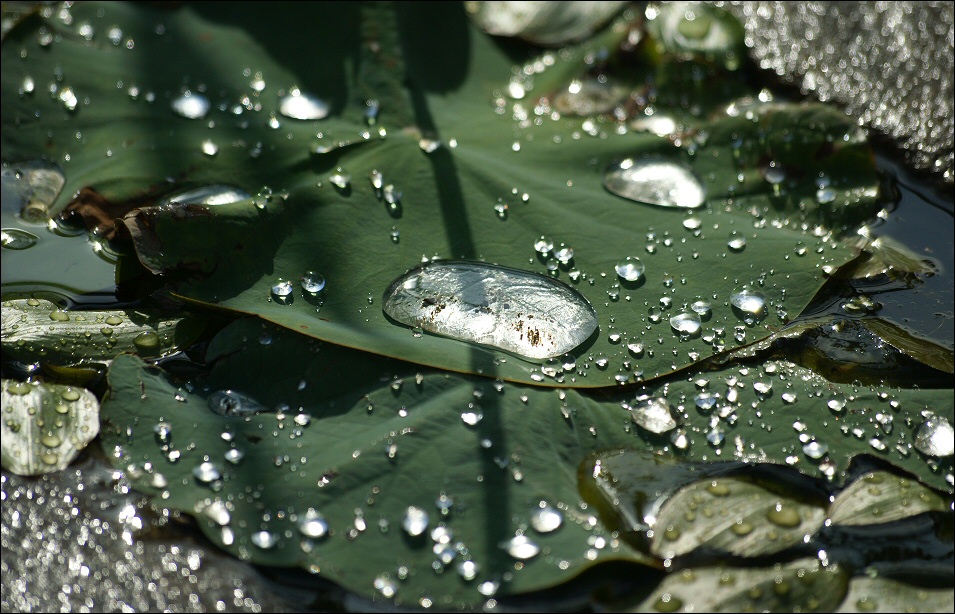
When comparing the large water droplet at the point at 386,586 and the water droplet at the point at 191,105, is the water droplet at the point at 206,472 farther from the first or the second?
the water droplet at the point at 191,105

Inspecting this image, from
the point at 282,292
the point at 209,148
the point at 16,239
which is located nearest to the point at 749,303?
the point at 282,292

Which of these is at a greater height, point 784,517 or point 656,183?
point 656,183

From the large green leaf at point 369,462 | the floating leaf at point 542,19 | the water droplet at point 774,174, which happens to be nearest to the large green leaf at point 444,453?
the large green leaf at point 369,462

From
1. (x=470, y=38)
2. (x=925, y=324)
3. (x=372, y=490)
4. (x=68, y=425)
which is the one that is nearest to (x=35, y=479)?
(x=68, y=425)

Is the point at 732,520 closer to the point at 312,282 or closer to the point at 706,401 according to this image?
the point at 706,401

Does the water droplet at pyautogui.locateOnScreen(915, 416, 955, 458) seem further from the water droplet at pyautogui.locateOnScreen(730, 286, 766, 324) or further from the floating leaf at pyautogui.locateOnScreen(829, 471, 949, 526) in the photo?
the water droplet at pyautogui.locateOnScreen(730, 286, 766, 324)

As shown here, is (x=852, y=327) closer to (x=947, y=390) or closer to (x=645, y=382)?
(x=947, y=390)

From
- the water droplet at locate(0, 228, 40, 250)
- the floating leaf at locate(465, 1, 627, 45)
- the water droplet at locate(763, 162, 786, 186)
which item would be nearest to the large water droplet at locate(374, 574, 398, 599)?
the water droplet at locate(0, 228, 40, 250)
